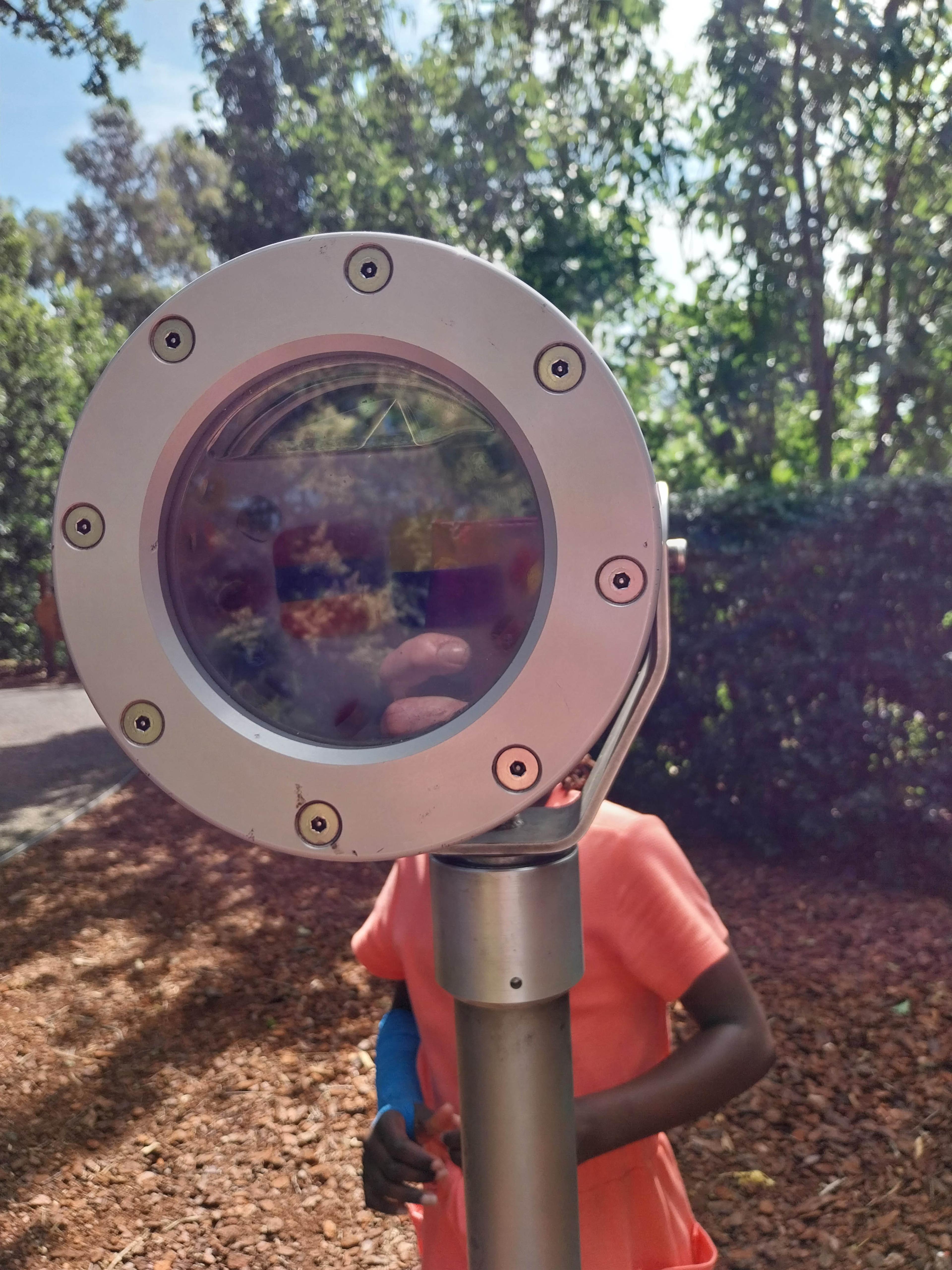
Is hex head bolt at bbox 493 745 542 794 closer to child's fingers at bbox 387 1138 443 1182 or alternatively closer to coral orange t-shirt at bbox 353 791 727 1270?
child's fingers at bbox 387 1138 443 1182

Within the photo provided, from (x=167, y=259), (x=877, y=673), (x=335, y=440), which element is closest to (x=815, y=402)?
(x=877, y=673)

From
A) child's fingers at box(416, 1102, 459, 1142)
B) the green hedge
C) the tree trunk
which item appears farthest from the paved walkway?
the tree trunk

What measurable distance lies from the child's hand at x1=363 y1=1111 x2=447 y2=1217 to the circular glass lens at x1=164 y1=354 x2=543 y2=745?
0.56 metres

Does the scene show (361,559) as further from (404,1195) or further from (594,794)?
(404,1195)

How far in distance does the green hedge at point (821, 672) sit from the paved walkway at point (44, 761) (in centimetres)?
280

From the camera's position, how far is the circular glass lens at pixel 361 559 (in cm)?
51

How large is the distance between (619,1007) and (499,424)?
36.6 inches

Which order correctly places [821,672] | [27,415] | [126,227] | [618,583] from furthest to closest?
1. [126,227]
2. [27,415]
3. [821,672]
4. [618,583]

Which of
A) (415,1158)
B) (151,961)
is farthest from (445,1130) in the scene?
(151,961)

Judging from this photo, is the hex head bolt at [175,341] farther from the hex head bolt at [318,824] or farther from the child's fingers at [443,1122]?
the child's fingers at [443,1122]

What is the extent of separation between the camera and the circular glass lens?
0.51m

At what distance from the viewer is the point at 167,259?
12.7 metres

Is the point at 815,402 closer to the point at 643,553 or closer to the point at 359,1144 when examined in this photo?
the point at 359,1144

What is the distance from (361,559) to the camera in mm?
535
